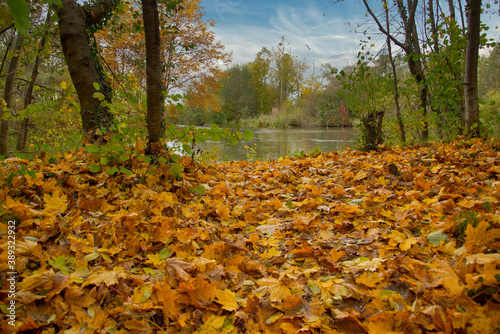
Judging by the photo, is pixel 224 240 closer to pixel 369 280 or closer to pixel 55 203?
pixel 369 280

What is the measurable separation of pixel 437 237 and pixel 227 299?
3.36 feet

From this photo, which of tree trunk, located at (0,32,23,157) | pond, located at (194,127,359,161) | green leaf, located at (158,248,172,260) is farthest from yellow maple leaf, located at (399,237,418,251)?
tree trunk, located at (0,32,23,157)

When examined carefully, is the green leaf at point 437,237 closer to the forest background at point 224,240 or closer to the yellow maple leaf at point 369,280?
the forest background at point 224,240

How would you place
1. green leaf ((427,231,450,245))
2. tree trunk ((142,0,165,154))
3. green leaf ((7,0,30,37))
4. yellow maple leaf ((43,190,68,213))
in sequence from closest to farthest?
green leaf ((7,0,30,37)) < green leaf ((427,231,450,245)) < yellow maple leaf ((43,190,68,213)) < tree trunk ((142,0,165,154))

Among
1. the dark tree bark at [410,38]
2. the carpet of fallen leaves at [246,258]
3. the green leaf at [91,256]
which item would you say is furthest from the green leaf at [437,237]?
the dark tree bark at [410,38]

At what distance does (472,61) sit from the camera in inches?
140

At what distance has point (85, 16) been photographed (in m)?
3.35

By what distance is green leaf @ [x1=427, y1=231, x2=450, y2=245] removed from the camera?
46.9 inches

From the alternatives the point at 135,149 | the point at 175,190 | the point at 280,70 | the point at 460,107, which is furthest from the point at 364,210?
the point at 280,70

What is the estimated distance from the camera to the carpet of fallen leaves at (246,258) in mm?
827

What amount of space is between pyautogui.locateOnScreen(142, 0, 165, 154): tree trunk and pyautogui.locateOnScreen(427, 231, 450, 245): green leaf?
2149mm

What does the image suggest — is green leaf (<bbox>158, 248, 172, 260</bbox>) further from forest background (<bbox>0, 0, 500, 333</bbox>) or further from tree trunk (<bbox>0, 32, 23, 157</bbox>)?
tree trunk (<bbox>0, 32, 23, 157</bbox>)

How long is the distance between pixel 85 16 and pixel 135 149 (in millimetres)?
2384

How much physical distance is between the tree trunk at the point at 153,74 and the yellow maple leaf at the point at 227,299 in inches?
67.0
